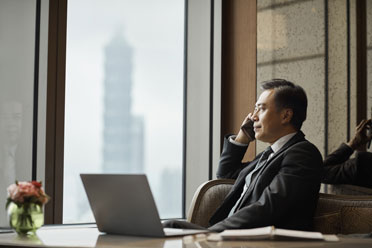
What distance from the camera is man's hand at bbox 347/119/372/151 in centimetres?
328

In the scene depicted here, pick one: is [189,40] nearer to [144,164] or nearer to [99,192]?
[144,164]

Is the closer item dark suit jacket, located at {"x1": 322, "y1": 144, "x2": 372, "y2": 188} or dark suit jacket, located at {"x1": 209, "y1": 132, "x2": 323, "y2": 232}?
dark suit jacket, located at {"x1": 209, "y1": 132, "x2": 323, "y2": 232}

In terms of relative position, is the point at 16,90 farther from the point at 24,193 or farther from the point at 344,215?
the point at 344,215

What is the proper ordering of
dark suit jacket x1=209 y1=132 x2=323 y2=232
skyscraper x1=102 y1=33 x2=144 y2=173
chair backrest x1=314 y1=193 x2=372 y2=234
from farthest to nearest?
skyscraper x1=102 y1=33 x2=144 y2=173, chair backrest x1=314 y1=193 x2=372 y2=234, dark suit jacket x1=209 y1=132 x2=323 y2=232

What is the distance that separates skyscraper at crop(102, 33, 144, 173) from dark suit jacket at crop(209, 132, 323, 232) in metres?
1.34

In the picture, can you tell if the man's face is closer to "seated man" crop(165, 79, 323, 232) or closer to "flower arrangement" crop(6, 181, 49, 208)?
"seated man" crop(165, 79, 323, 232)

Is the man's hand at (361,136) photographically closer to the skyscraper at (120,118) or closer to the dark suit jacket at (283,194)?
the dark suit jacket at (283,194)

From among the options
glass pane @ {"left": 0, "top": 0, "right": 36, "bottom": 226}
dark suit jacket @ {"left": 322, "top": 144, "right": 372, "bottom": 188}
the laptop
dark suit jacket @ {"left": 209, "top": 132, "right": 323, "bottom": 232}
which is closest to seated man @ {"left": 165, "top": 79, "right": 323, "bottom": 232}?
dark suit jacket @ {"left": 209, "top": 132, "right": 323, "bottom": 232}

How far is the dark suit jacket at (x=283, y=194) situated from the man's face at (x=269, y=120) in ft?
0.37

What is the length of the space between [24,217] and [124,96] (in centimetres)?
225

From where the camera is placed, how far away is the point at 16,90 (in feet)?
10.9

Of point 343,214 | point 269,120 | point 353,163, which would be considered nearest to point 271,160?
point 269,120

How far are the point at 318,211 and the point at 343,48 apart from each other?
1.31m

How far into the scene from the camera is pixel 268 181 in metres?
2.53
